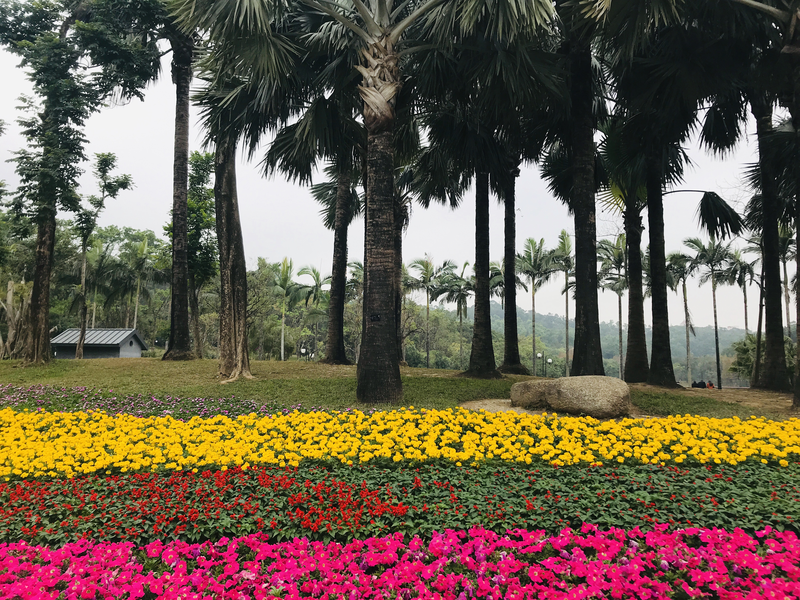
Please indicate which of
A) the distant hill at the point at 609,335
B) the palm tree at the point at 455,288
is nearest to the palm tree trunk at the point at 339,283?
the palm tree at the point at 455,288

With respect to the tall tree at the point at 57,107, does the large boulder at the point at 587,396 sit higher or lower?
lower

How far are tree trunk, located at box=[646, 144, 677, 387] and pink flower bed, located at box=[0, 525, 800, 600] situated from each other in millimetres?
11075

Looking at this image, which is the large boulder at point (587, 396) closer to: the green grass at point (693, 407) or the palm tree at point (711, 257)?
the green grass at point (693, 407)

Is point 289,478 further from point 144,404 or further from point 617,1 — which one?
point 617,1

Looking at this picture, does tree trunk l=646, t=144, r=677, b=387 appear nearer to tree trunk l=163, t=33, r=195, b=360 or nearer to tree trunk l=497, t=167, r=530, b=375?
tree trunk l=497, t=167, r=530, b=375

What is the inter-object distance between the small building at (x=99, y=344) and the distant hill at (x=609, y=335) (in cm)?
5875

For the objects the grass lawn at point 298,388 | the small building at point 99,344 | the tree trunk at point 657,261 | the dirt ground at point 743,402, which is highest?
the tree trunk at point 657,261

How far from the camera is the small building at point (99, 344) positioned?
2827 cm

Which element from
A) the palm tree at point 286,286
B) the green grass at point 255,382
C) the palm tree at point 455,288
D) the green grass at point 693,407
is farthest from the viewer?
the palm tree at point 455,288

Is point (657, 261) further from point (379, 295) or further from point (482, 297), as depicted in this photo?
point (379, 295)

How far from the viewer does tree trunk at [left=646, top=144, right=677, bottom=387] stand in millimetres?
13328

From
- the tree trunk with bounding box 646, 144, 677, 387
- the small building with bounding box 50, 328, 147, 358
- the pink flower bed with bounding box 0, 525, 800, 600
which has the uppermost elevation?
the tree trunk with bounding box 646, 144, 677, 387

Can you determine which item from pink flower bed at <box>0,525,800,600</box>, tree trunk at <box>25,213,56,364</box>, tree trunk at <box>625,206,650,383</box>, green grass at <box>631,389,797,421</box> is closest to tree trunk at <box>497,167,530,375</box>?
tree trunk at <box>625,206,650,383</box>

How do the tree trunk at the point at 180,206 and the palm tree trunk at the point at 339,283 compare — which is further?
the tree trunk at the point at 180,206
